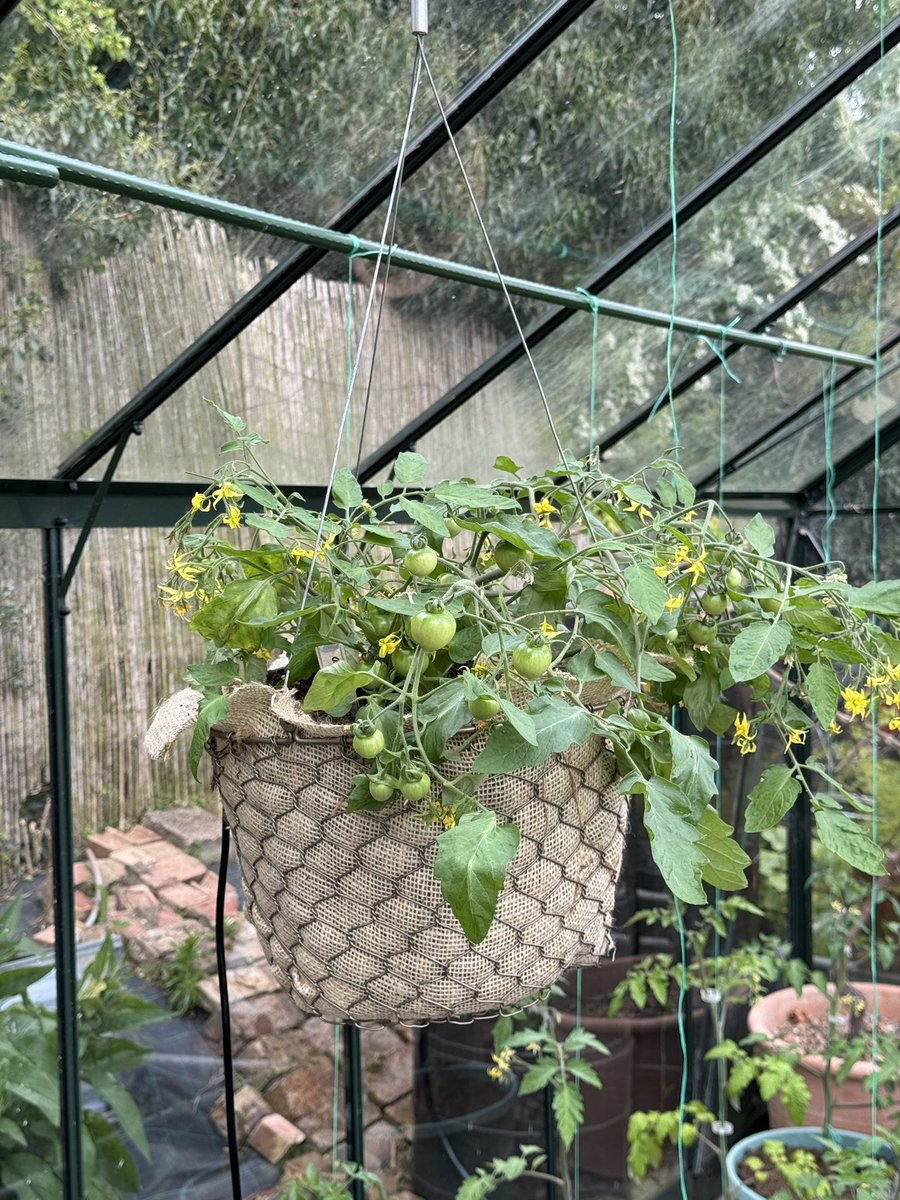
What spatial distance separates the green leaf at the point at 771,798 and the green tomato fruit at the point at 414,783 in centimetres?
28

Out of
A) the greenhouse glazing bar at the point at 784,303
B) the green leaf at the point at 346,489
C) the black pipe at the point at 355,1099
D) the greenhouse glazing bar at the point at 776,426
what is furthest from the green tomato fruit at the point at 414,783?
the greenhouse glazing bar at the point at 776,426

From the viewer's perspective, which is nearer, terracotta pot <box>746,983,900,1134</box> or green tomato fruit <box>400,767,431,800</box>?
green tomato fruit <box>400,767,431,800</box>

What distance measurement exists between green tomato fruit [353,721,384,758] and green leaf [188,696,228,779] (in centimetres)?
9

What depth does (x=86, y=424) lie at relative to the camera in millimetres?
1493

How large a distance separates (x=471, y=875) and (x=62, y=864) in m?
1.22

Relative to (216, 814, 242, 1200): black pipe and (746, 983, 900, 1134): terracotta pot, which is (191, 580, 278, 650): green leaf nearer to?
(216, 814, 242, 1200): black pipe

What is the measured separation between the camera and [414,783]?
0.64 m

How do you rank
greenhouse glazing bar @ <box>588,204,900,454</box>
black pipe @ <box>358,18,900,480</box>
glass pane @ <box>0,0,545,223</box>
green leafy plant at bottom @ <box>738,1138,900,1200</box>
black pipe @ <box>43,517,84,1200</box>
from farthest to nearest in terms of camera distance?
greenhouse glazing bar @ <box>588,204,900,454</box> < green leafy plant at bottom @ <box>738,1138,900,1200</box> < black pipe @ <box>358,18,900,480</box> < black pipe @ <box>43,517,84,1200</box> < glass pane @ <box>0,0,545,223</box>

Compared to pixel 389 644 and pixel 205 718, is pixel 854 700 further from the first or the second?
pixel 205 718

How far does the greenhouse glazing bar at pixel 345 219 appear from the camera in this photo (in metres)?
1.40

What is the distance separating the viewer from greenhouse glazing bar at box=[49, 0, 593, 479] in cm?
140

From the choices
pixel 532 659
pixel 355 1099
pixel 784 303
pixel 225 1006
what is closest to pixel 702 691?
pixel 532 659

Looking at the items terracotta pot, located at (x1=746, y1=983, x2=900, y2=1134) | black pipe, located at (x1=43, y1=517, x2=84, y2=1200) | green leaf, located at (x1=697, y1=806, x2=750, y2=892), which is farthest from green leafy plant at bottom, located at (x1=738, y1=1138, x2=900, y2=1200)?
Answer: green leaf, located at (x1=697, y1=806, x2=750, y2=892)

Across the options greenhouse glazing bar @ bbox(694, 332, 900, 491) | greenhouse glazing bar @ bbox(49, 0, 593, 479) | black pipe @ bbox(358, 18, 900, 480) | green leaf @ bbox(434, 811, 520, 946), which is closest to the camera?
green leaf @ bbox(434, 811, 520, 946)
